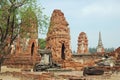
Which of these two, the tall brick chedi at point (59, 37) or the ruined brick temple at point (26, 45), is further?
the tall brick chedi at point (59, 37)

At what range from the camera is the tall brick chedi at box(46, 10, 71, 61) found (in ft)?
97.2

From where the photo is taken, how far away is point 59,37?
97.8ft

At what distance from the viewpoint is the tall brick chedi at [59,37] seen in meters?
29.6

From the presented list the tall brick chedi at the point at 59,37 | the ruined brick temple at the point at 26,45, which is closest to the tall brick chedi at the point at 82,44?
the tall brick chedi at the point at 59,37

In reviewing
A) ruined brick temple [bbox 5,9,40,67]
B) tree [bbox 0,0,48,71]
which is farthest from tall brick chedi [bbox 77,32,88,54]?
tree [bbox 0,0,48,71]

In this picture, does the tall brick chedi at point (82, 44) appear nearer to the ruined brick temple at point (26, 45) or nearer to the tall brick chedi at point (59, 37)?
the tall brick chedi at point (59, 37)

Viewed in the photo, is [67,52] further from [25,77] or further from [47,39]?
[25,77]

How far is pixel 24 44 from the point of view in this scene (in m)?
30.0

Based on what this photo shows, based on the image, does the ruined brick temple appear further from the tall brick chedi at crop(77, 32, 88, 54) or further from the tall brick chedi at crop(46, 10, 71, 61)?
the tall brick chedi at crop(77, 32, 88, 54)

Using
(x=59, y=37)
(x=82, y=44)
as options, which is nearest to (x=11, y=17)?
(x=59, y=37)

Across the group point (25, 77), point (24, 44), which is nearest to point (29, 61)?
point (24, 44)

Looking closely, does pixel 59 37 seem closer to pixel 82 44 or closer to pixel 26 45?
Answer: pixel 26 45

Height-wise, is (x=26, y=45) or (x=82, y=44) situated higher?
(x=82, y=44)

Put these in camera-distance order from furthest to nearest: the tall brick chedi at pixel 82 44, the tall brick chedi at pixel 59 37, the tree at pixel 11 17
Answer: the tall brick chedi at pixel 82 44 < the tall brick chedi at pixel 59 37 < the tree at pixel 11 17
